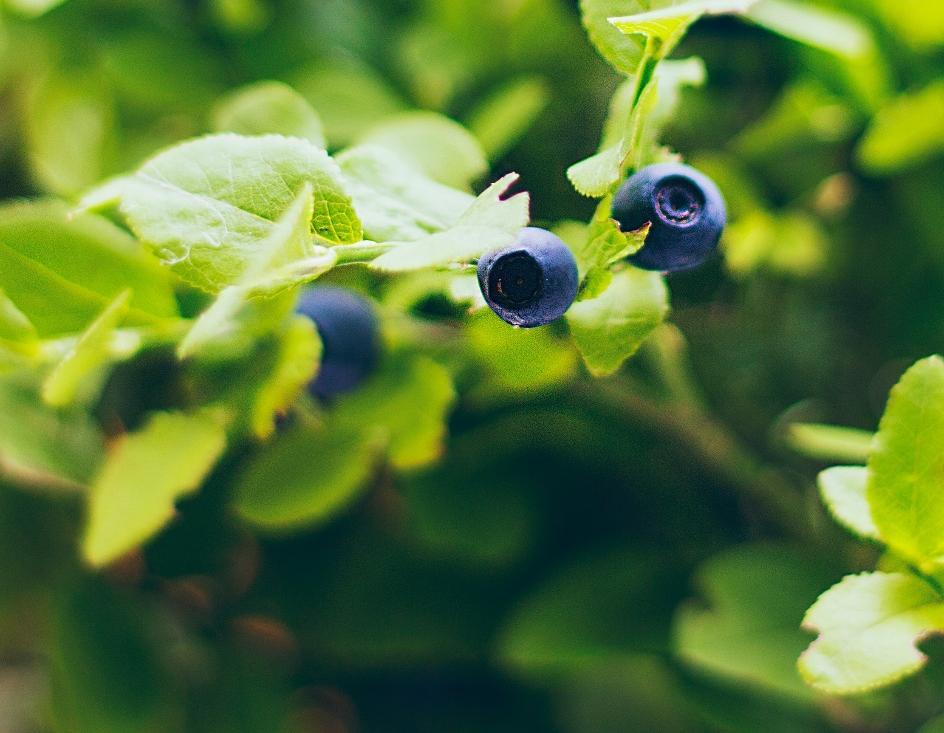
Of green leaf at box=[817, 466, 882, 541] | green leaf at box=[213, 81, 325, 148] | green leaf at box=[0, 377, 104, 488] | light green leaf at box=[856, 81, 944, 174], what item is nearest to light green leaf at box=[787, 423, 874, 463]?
green leaf at box=[817, 466, 882, 541]

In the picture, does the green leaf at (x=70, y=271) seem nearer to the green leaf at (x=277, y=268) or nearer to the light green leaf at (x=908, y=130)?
the green leaf at (x=277, y=268)

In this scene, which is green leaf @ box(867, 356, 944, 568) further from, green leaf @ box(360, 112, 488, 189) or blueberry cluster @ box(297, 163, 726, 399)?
green leaf @ box(360, 112, 488, 189)

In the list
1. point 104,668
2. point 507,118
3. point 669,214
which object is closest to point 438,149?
point 507,118

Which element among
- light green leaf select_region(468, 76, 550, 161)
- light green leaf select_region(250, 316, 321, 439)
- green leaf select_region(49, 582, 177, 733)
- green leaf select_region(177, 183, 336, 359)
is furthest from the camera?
green leaf select_region(49, 582, 177, 733)

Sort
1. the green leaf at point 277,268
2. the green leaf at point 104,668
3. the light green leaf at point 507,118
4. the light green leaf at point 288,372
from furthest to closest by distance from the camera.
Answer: the green leaf at point 104,668 < the light green leaf at point 507,118 < the light green leaf at point 288,372 < the green leaf at point 277,268

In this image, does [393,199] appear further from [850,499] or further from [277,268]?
[850,499]

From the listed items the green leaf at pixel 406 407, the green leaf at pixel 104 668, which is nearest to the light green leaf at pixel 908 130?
the green leaf at pixel 406 407

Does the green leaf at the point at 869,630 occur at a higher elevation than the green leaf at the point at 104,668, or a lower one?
lower

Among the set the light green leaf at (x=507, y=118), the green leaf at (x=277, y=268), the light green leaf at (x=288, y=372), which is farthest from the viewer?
the light green leaf at (x=507, y=118)
